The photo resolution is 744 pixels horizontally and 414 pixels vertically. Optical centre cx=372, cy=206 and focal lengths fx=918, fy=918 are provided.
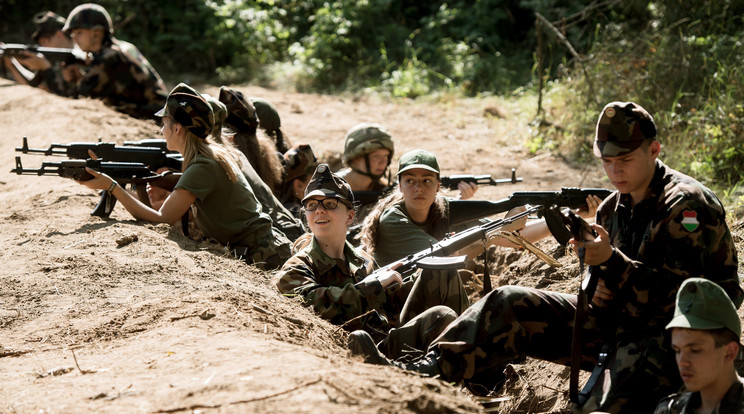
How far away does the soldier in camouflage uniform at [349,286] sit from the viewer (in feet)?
17.5

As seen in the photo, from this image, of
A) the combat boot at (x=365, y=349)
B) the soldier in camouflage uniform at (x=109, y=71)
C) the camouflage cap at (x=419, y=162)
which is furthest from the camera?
the soldier in camouflage uniform at (x=109, y=71)

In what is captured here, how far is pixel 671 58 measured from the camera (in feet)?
36.0

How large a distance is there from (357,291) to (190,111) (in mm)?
2224

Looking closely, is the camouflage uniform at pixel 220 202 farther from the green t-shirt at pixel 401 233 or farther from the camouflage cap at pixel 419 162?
the camouflage cap at pixel 419 162

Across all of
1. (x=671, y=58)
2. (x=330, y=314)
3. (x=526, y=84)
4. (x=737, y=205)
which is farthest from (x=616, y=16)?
(x=330, y=314)

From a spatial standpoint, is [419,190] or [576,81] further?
[576,81]

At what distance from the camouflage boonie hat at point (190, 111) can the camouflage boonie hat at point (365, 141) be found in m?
1.82

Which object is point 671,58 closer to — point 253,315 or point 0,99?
point 253,315

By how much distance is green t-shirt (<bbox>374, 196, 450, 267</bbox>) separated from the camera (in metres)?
6.55

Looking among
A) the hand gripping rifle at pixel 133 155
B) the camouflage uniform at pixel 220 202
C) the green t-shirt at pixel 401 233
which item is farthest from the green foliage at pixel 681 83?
the hand gripping rifle at pixel 133 155

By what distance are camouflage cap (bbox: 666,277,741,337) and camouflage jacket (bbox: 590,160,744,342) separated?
1.62 feet

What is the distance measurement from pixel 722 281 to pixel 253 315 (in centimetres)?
239

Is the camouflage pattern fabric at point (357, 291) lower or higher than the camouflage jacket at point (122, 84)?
lower

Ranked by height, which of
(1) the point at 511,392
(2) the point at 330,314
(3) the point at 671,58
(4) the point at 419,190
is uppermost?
(3) the point at 671,58
